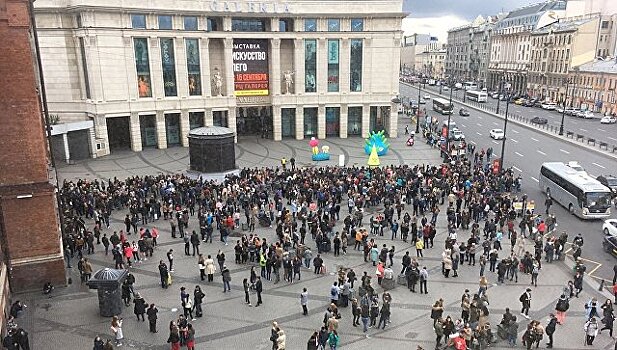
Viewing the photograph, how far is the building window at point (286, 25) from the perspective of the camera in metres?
52.8

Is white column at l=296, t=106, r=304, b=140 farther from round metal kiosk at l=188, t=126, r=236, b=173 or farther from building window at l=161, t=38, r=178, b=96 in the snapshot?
round metal kiosk at l=188, t=126, r=236, b=173

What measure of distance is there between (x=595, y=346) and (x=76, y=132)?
43.1 meters

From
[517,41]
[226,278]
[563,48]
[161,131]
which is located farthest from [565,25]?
[226,278]

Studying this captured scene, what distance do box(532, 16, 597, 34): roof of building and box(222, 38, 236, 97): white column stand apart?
66.4 meters

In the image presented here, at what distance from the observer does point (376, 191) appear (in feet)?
104

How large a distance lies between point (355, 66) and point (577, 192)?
2938 cm

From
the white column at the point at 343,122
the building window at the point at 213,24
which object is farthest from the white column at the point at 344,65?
the building window at the point at 213,24

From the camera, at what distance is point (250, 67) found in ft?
174

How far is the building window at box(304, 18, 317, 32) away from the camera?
5250 cm

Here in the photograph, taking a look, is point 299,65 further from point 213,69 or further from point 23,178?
point 23,178

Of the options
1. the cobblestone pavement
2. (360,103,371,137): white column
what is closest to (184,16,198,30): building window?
(360,103,371,137): white column

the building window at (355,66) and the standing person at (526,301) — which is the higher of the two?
the building window at (355,66)

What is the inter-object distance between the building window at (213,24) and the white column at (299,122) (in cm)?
1179

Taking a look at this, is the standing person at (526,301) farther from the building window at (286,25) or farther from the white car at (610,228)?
the building window at (286,25)
